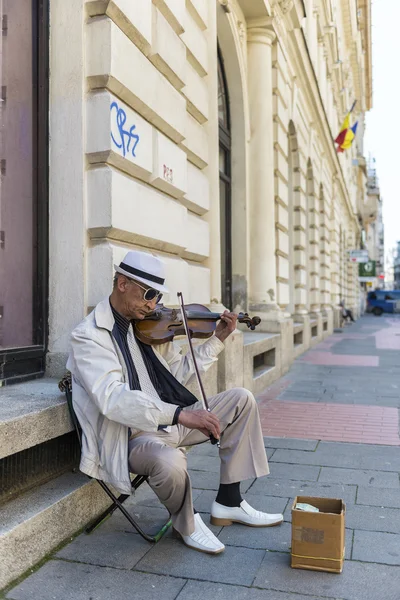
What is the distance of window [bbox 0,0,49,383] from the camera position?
4.04 metres

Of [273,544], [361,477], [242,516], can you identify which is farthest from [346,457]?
[273,544]

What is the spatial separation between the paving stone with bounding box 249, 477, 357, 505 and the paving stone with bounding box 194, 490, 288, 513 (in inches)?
3.1

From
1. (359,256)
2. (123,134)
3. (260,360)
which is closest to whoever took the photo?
(123,134)

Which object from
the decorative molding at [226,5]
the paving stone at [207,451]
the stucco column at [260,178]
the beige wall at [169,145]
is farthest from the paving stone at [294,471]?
the decorative molding at [226,5]

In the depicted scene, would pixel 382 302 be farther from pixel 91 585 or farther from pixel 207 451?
pixel 91 585

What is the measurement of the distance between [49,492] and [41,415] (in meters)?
0.48

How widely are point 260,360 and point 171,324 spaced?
237 inches

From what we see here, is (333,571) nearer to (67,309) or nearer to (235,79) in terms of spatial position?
(67,309)

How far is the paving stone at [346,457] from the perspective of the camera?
15.9 feet

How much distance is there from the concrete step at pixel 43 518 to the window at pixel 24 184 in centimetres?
86

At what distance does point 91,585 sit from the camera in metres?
2.87

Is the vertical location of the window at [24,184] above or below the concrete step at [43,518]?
above

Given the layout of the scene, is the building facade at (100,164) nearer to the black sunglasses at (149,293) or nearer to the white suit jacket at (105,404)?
the white suit jacket at (105,404)

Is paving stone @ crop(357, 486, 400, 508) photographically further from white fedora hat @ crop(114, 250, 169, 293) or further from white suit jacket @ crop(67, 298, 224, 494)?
white fedora hat @ crop(114, 250, 169, 293)
